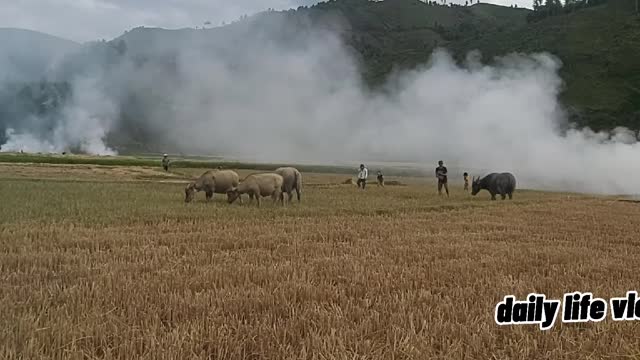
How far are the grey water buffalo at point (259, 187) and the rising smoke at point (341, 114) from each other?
31.8 metres

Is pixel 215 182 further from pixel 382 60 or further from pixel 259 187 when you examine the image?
pixel 382 60

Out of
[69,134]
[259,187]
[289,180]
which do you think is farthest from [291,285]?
[69,134]

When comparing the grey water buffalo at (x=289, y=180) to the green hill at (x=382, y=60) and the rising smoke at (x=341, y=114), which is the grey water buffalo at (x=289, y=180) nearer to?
the rising smoke at (x=341, y=114)

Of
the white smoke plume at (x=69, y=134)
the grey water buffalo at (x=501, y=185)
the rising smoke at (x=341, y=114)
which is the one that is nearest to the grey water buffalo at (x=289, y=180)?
the grey water buffalo at (x=501, y=185)

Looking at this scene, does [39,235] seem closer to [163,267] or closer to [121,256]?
[121,256]

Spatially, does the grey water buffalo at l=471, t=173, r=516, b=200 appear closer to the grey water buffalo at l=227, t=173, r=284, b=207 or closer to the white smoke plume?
the grey water buffalo at l=227, t=173, r=284, b=207

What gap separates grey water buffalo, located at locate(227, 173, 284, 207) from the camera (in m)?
22.0

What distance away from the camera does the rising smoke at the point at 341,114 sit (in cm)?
6344

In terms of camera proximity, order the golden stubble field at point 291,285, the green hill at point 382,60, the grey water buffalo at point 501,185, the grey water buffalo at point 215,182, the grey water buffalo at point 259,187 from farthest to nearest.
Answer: the green hill at point 382,60 → the grey water buffalo at point 501,185 → the grey water buffalo at point 215,182 → the grey water buffalo at point 259,187 → the golden stubble field at point 291,285

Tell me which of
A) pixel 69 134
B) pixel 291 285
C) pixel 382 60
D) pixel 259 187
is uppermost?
pixel 382 60

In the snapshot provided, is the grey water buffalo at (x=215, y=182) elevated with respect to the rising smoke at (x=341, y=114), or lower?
lower

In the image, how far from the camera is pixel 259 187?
72.9 feet

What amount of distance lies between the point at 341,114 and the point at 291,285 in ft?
365

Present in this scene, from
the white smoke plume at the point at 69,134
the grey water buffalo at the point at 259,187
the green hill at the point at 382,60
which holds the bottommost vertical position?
the grey water buffalo at the point at 259,187
